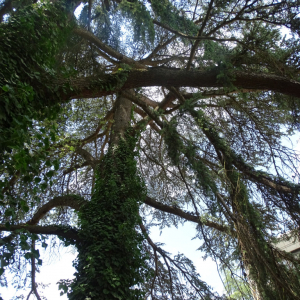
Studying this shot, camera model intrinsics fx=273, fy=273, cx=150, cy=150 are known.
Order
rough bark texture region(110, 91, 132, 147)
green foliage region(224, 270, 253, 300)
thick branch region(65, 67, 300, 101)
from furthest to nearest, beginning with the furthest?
rough bark texture region(110, 91, 132, 147) → thick branch region(65, 67, 300, 101) → green foliage region(224, 270, 253, 300)

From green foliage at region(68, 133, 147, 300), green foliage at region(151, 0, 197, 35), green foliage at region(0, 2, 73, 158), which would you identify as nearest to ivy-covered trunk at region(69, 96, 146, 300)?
green foliage at region(68, 133, 147, 300)

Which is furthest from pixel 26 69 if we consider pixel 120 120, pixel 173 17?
pixel 120 120

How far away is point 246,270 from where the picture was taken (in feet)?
10.8

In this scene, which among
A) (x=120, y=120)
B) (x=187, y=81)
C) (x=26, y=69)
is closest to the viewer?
(x=26, y=69)

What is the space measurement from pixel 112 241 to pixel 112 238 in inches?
1.6

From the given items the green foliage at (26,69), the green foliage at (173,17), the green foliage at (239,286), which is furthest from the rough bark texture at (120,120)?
the green foliage at (239,286)

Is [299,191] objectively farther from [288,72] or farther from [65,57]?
[65,57]

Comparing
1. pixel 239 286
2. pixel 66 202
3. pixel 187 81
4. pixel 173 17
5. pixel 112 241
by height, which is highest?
pixel 173 17

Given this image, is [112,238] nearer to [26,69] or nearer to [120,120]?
[26,69]

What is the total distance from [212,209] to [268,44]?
2.74 m

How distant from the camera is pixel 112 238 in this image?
378 centimetres

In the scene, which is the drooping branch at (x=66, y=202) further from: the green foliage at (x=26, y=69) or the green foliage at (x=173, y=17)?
the green foliage at (x=173, y=17)

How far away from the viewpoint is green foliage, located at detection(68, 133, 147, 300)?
3258 millimetres

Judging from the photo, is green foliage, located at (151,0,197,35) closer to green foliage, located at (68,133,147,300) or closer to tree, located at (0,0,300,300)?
tree, located at (0,0,300,300)
